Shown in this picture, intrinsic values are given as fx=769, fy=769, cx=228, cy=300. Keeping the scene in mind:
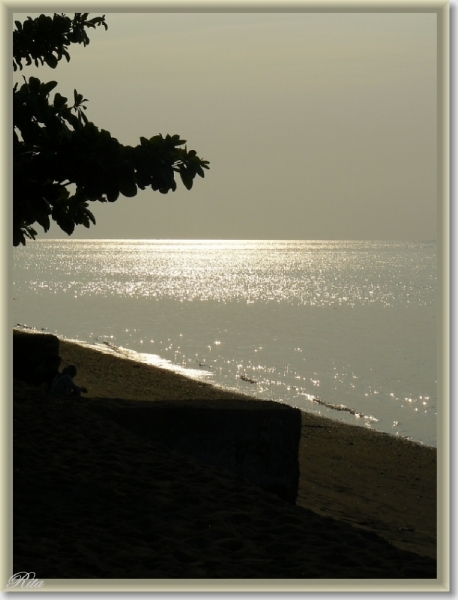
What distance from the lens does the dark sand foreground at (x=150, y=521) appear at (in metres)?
5.96

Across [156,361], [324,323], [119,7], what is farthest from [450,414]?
[324,323]

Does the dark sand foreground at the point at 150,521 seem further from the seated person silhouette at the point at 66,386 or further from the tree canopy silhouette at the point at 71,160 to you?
the tree canopy silhouette at the point at 71,160

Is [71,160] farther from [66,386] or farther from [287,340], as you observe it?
[287,340]

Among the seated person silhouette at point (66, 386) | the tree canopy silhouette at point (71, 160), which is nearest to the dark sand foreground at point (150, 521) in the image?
the seated person silhouette at point (66, 386)

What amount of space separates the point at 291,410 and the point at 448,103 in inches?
201

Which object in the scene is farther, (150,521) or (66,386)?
(66,386)

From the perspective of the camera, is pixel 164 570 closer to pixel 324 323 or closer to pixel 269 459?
pixel 269 459

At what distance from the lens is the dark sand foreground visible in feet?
19.5

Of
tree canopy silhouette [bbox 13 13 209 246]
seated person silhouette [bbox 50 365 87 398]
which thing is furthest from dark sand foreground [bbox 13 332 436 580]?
tree canopy silhouette [bbox 13 13 209 246]

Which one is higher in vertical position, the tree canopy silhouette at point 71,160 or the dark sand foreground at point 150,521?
the tree canopy silhouette at point 71,160

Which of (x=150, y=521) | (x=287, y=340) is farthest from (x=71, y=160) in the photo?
(x=287, y=340)

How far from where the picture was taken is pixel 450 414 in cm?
564

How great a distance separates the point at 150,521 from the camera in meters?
6.86

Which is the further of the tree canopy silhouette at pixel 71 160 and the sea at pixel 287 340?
the sea at pixel 287 340
